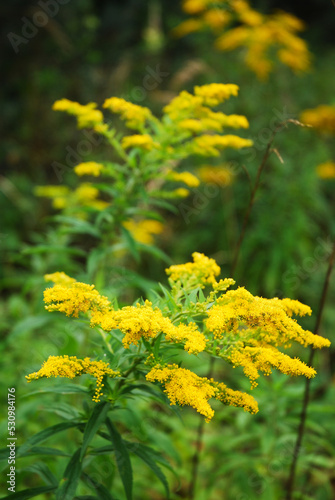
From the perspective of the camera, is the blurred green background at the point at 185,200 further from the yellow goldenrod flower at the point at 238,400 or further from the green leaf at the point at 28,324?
the yellow goldenrod flower at the point at 238,400

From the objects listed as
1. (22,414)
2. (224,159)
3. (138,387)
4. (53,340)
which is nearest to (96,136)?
(224,159)

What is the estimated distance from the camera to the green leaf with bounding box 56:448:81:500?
4.67 feet

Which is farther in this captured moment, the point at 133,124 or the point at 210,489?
the point at 210,489

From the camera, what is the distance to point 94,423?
1.42 m

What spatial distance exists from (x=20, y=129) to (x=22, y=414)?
5.21 m

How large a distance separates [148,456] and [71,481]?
11.0 inches

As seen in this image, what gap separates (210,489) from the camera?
2494 mm

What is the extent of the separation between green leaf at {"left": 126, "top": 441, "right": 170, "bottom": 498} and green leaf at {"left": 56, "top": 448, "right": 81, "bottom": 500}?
0.18 metres

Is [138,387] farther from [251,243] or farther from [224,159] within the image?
[224,159]

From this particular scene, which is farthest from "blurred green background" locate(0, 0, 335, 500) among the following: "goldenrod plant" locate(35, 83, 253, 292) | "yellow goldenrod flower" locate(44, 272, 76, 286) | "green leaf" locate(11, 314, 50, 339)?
"yellow goldenrod flower" locate(44, 272, 76, 286)

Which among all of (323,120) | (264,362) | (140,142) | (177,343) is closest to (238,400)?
(264,362)

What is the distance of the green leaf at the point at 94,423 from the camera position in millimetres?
1379

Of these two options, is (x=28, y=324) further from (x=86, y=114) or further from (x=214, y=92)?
(x=214, y=92)

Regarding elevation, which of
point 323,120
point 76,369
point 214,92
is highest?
point 323,120
